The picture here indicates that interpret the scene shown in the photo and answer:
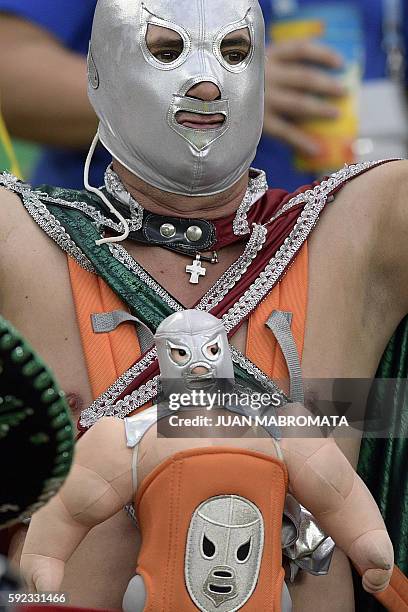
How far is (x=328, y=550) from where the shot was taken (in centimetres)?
329

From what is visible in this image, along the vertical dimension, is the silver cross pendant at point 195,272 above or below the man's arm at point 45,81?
below

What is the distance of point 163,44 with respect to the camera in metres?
3.52

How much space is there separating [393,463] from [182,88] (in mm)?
839

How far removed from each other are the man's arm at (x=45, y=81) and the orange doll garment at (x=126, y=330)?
1.30 metres

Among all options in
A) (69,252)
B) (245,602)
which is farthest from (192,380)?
(69,252)

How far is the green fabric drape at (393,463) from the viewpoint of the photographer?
361 centimetres

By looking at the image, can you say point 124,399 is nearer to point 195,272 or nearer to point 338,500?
point 195,272

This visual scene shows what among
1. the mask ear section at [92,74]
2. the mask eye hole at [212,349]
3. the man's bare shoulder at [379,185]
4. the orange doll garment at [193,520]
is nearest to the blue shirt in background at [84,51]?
the mask ear section at [92,74]

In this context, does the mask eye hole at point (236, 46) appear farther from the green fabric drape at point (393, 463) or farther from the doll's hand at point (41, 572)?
the doll's hand at point (41, 572)

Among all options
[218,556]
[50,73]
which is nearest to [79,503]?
[218,556]

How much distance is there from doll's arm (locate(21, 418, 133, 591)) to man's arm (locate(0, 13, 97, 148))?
1868 millimetres

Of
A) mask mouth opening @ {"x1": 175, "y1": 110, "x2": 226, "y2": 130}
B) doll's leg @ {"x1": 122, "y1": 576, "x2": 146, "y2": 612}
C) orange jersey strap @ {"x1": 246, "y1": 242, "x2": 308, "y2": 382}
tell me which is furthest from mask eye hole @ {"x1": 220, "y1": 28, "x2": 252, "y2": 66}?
doll's leg @ {"x1": 122, "y1": 576, "x2": 146, "y2": 612}

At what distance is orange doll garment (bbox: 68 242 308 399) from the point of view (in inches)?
135

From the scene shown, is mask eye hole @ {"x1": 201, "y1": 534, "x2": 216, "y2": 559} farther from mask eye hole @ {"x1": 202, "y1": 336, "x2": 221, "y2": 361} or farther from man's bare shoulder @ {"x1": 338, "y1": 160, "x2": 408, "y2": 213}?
man's bare shoulder @ {"x1": 338, "y1": 160, "x2": 408, "y2": 213}
